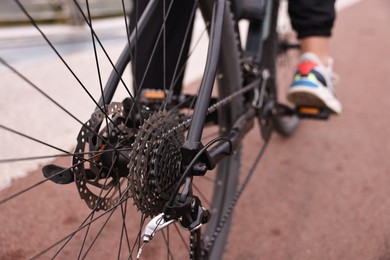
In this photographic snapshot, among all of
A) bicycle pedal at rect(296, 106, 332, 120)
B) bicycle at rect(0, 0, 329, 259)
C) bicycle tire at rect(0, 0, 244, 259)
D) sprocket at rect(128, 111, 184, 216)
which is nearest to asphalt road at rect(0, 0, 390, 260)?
bicycle tire at rect(0, 0, 244, 259)

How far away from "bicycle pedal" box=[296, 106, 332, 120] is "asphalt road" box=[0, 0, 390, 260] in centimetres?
35

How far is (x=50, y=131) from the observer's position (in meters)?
2.83

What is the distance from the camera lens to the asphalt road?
6.46 ft

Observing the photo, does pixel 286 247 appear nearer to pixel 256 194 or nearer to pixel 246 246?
pixel 246 246

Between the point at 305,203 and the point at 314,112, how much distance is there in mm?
428

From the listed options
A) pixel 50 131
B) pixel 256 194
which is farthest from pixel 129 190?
pixel 50 131

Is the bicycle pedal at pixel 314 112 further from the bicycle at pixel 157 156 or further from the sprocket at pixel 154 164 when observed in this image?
the sprocket at pixel 154 164

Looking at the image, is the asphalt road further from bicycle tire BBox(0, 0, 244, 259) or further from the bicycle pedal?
the bicycle pedal

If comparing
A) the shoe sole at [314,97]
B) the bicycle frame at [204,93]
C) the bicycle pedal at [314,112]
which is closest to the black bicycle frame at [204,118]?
the bicycle frame at [204,93]

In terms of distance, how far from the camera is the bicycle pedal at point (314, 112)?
94.0 inches

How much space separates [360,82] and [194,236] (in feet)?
10.8

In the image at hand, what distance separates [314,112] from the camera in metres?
2.41

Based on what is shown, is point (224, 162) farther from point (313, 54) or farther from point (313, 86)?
point (313, 54)

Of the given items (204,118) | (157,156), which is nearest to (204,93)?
(204,118)
